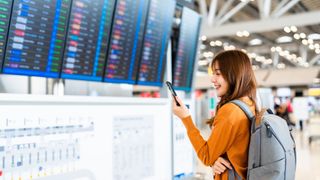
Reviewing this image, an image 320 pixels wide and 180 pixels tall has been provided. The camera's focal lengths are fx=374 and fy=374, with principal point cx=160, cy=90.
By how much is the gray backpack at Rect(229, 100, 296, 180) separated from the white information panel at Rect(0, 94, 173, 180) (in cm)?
73

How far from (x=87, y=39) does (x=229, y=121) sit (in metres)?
0.94

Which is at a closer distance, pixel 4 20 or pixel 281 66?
pixel 4 20

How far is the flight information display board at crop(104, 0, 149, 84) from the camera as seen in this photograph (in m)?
2.28

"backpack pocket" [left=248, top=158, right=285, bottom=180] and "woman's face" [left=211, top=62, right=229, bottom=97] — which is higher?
"woman's face" [left=211, top=62, right=229, bottom=97]

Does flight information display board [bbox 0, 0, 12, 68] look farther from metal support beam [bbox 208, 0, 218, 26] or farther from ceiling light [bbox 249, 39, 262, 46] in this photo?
ceiling light [bbox 249, 39, 262, 46]

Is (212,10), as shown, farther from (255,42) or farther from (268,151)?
(268,151)

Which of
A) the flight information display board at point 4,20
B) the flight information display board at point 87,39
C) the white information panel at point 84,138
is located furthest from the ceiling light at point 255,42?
the flight information display board at point 4,20

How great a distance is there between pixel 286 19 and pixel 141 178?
30.4 ft

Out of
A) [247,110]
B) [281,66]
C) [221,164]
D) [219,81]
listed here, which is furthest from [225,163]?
[281,66]

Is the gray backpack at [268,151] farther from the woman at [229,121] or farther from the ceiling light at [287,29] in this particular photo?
the ceiling light at [287,29]

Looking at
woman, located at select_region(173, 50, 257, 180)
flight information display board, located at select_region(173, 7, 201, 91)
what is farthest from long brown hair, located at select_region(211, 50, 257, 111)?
flight information display board, located at select_region(173, 7, 201, 91)

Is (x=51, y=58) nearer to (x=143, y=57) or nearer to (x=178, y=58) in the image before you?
(x=143, y=57)

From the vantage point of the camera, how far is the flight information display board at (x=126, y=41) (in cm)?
228

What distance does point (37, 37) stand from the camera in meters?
1.82
